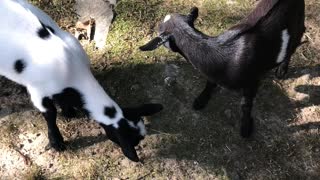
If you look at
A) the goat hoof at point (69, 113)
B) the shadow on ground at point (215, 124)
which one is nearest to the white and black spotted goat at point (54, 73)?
the goat hoof at point (69, 113)

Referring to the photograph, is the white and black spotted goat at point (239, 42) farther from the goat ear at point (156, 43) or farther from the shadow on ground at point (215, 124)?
the shadow on ground at point (215, 124)

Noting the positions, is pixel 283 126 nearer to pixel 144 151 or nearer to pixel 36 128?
pixel 144 151

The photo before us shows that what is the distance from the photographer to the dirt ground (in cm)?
479

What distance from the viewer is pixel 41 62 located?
13.8ft

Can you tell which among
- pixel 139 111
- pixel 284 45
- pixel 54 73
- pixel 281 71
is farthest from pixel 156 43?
pixel 281 71

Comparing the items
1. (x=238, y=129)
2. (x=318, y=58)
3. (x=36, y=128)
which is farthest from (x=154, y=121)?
(x=318, y=58)

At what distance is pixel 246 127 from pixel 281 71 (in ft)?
2.39

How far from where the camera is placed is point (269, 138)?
4926 mm

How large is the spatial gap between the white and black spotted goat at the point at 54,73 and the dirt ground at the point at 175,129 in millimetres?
557

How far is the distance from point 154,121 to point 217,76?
0.87 metres

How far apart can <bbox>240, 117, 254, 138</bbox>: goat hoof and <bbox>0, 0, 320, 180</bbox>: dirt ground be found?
0.05 metres

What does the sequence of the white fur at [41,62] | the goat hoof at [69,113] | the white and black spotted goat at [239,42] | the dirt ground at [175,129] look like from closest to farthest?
the white fur at [41,62] → the white and black spotted goat at [239,42] → the dirt ground at [175,129] → the goat hoof at [69,113]

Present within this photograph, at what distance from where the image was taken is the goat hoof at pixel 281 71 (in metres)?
5.16

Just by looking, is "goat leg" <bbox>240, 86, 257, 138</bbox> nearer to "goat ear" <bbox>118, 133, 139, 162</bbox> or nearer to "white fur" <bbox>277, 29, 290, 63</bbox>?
"white fur" <bbox>277, 29, 290, 63</bbox>
